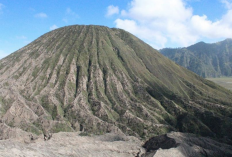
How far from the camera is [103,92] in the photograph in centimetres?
10044

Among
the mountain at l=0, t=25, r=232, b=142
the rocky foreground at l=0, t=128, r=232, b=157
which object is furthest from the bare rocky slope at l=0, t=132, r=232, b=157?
the mountain at l=0, t=25, r=232, b=142

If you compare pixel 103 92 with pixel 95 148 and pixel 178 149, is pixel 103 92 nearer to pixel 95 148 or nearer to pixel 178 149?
pixel 95 148

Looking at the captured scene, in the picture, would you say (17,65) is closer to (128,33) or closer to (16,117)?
(16,117)

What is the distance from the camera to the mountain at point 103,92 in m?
78.4

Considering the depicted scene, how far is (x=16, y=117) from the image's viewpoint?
246 ft

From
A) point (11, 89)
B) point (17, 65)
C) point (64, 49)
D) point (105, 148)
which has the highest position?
point (64, 49)

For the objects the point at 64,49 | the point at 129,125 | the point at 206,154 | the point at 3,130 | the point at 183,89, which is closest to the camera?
the point at 206,154

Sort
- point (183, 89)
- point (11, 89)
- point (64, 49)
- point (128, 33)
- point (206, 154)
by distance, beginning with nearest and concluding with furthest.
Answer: point (206, 154) → point (11, 89) → point (183, 89) → point (64, 49) → point (128, 33)

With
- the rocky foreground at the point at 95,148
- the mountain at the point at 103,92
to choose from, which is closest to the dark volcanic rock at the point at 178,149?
the rocky foreground at the point at 95,148

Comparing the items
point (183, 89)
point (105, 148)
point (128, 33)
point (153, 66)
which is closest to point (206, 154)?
point (105, 148)

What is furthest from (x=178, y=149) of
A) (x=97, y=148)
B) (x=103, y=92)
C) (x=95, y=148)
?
(x=103, y=92)

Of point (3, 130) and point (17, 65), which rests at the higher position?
point (17, 65)

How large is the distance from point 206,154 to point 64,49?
101 m

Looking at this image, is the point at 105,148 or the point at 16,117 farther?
the point at 16,117
